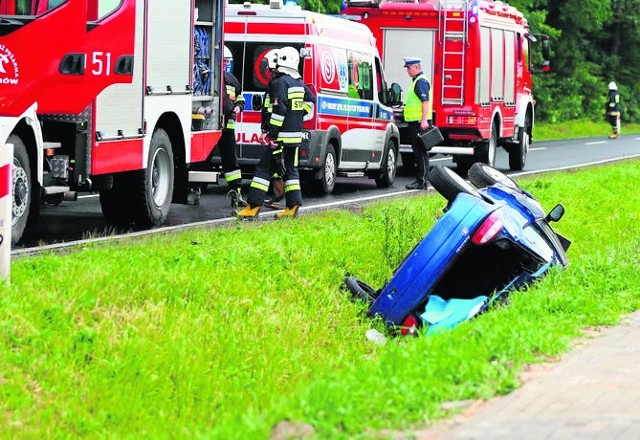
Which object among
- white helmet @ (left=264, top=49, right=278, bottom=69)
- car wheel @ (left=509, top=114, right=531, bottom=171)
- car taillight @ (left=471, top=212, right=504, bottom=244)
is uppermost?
white helmet @ (left=264, top=49, right=278, bottom=69)

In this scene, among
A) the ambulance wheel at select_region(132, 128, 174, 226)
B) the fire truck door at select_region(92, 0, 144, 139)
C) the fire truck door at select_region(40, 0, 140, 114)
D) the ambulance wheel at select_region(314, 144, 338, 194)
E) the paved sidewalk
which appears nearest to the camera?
the paved sidewalk

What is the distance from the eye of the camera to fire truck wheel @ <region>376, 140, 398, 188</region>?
22344 mm

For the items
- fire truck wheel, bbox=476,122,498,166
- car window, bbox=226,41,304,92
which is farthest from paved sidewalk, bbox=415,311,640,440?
fire truck wheel, bbox=476,122,498,166

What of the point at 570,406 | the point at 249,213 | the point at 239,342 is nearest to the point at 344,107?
the point at 249,213

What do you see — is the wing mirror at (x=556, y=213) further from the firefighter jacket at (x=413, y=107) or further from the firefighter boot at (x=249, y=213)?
the firefighter jacket at (x=413, y=107)

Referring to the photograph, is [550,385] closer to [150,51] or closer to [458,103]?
[150,51]

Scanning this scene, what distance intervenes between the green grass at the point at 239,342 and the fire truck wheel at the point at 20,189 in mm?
829

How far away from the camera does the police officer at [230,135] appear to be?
17.1 metres

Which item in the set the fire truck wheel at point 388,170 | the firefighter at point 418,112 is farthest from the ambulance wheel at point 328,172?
the fire truck wheel at point 388,170

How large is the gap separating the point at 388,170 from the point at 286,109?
6.80m

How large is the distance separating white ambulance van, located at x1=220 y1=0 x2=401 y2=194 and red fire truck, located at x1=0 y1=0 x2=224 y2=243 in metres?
2.71

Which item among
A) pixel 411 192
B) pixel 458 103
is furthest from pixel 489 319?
pixel 458 103

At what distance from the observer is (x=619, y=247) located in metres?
13.7

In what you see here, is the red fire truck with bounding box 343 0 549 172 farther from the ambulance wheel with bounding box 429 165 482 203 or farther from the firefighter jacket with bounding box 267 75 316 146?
the ambulance wheel with bounding box 429 165 482 203
